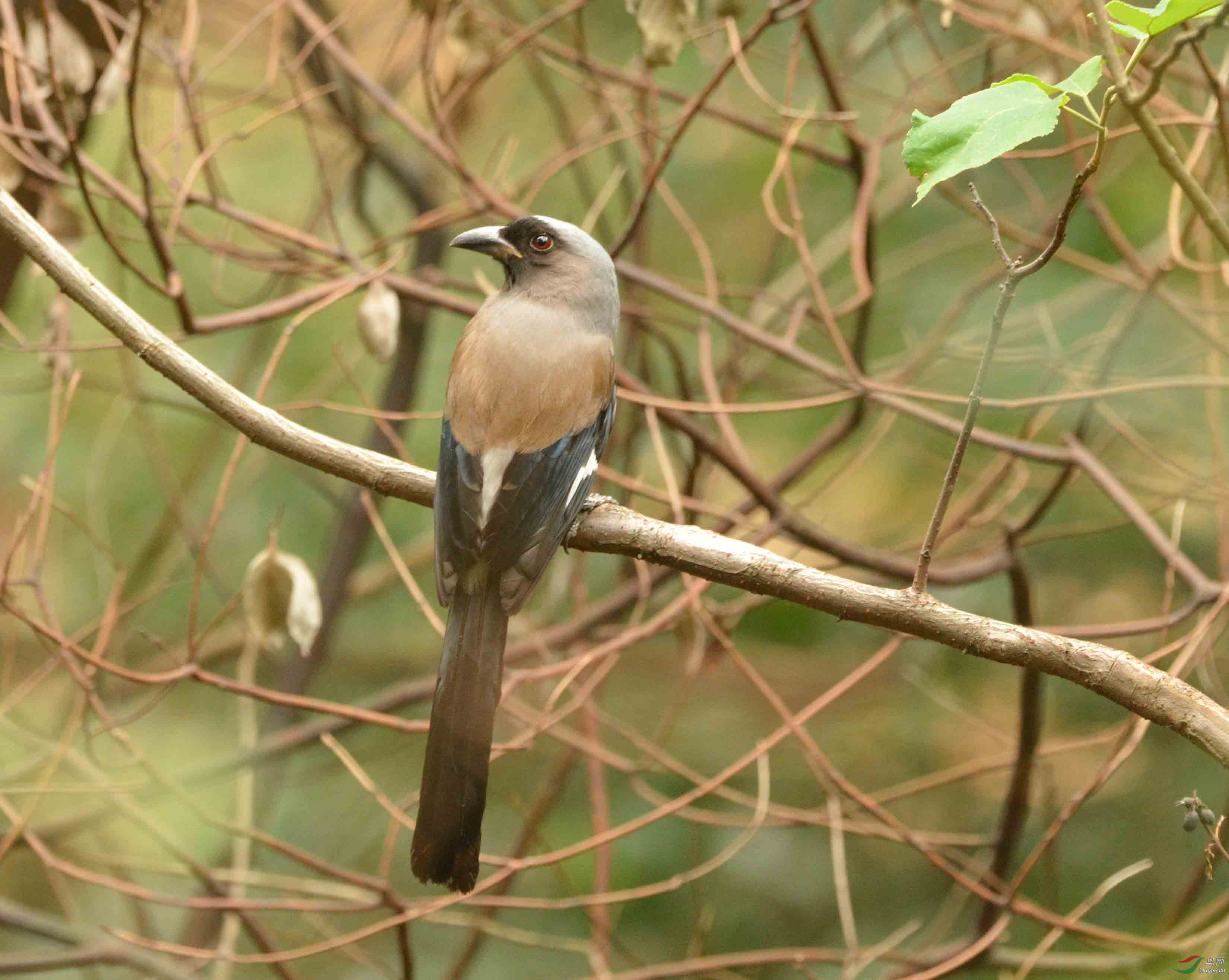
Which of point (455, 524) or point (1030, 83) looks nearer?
point (1030, 83)

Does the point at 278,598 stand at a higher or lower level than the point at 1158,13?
lower

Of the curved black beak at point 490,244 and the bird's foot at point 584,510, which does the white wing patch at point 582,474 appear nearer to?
the bird's foot at point 584,510

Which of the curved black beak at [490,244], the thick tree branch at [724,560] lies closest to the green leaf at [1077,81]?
the thick tree branch at [724,560]

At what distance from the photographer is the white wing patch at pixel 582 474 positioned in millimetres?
2451

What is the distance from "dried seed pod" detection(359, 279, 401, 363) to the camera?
2645 millimetres

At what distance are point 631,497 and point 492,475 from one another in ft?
4.34

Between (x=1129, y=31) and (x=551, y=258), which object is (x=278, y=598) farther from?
(x=1129, y=31)

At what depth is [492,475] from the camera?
2484 mm

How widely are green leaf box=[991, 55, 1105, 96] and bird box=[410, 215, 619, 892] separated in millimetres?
1228

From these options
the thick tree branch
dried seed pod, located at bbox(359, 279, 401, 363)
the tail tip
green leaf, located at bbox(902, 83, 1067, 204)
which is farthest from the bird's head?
green leaf, located at bbox(902, 83, 1067, 204)

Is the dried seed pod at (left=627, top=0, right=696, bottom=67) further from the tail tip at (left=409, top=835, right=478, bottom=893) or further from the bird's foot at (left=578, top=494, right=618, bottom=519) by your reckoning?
the tail tip at (left=409, top=835, right=478, bottom=893)

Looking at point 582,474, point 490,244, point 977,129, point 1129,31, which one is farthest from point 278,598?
point 1129,31

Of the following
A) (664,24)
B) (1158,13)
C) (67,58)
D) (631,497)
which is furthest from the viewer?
(631,497)

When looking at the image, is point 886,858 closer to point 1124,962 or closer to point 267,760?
point 1124,962
